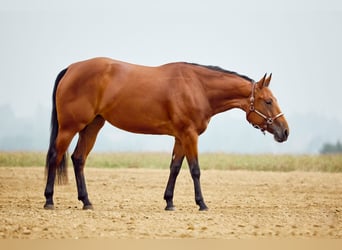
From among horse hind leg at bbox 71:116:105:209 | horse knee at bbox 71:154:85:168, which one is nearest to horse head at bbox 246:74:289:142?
horse hind leg at bbox 71:116:105:209

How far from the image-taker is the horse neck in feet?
36.4

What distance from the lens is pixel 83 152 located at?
11.3 metres

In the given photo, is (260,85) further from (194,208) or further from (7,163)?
(7,163)

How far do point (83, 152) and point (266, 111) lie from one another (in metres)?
2.90

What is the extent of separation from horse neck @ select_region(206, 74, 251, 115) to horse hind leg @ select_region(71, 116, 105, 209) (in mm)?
1821

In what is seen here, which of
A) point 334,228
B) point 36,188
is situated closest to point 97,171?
point 36,188

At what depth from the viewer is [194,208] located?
1150cm

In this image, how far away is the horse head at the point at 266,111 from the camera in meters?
11.1

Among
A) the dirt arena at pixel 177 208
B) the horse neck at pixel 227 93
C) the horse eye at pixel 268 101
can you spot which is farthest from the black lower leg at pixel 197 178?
the horse eye at pixel 268 101

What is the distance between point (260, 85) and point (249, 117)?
0.52 m

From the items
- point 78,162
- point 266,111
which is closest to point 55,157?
→ point 78,162

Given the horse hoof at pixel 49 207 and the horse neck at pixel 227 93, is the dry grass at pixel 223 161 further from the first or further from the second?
the horse hoof at pixel 49 207

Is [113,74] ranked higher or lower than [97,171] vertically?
higher

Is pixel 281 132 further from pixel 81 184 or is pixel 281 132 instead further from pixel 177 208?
pixel 81 184
